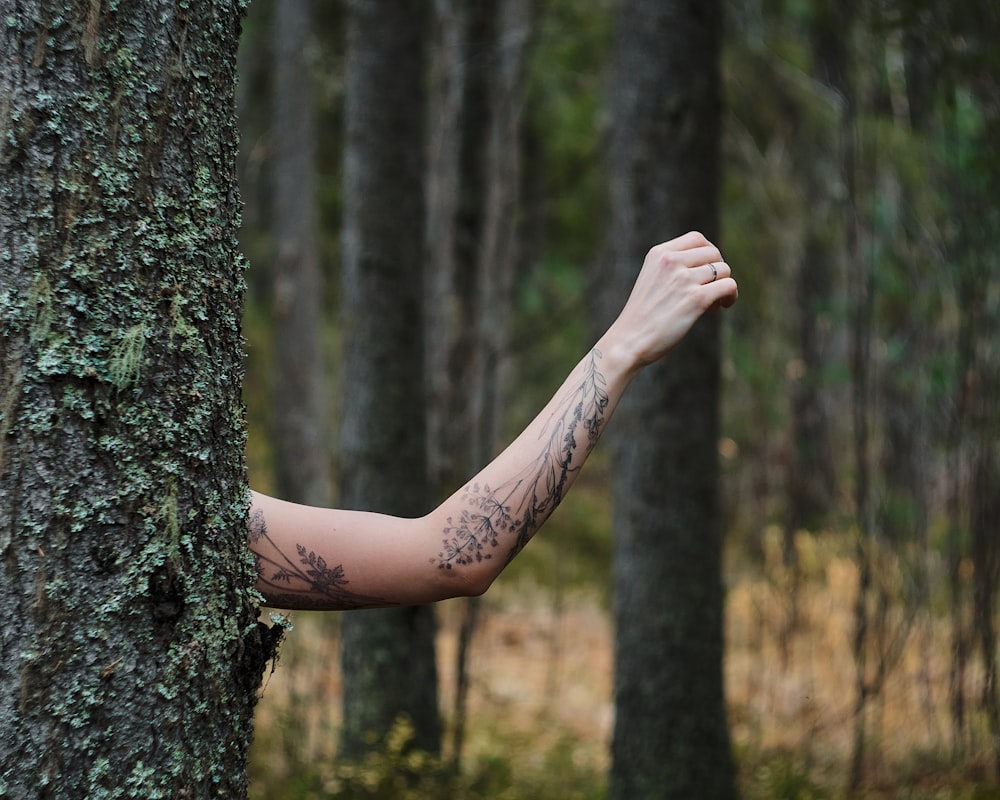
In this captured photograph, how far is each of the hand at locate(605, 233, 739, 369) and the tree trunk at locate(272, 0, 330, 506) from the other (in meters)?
9.61

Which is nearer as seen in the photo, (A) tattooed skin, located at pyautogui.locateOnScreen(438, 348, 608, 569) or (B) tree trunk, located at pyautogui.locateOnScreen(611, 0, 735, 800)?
(A) tattooed skin, located at pyautogui.locateOnScreen(438, 348, 608, 569)

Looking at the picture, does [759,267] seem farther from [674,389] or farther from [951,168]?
[674,389]

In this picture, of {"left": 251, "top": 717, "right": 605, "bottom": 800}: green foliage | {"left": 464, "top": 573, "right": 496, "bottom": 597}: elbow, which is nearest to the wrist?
{"left": 464, "top": 573, "right": 496, "bottom": 597}: elbow

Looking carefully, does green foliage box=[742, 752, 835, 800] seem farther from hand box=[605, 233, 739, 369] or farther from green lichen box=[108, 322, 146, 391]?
green lichen box=[108, 322, 146, 391]

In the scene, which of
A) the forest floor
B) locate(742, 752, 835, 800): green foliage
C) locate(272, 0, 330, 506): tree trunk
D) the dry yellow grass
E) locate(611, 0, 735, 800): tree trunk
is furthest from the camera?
locate(272, 0, 330, 506): tree trunk

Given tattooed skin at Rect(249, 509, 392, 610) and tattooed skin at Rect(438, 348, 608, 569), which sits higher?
tattooed skin at Rect(438, 348, 608, 569)

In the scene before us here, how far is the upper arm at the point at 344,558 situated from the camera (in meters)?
1.93

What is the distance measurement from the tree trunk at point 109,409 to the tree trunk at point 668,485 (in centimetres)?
301

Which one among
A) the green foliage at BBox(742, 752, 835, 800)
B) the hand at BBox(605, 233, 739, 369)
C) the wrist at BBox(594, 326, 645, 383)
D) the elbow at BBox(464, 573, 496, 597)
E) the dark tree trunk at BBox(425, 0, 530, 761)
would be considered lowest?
the green foliage at BBox(742, 752, 835, 800)

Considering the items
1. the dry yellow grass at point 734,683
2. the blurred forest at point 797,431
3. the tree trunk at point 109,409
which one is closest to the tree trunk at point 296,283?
the blurred forest at point 797,431

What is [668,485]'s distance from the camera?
15.1ft

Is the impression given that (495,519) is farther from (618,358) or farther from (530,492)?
(618,358)

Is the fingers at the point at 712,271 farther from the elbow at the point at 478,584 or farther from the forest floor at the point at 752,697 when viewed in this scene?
the forest floor at the point at 752,697

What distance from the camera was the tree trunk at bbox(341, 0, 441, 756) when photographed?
5125 mm
